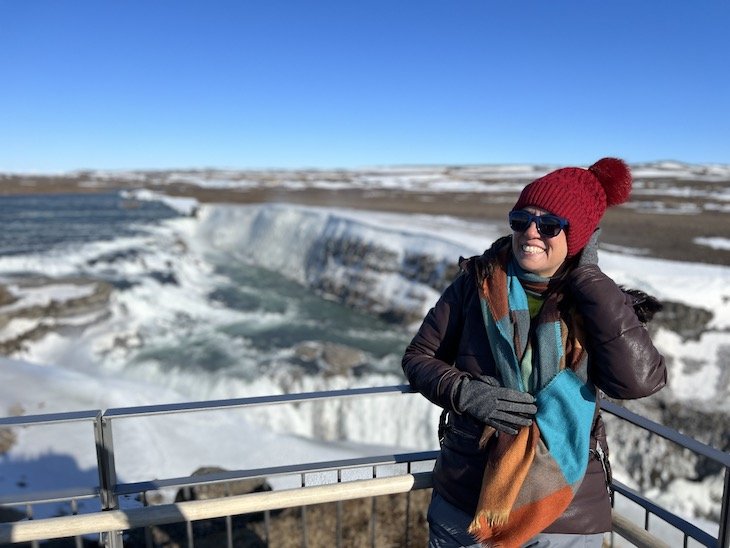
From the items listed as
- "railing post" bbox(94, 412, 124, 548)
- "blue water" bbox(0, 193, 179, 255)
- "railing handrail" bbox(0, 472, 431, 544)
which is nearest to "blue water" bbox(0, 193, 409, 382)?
"blue water" bbox(0, 193, 179, 255)

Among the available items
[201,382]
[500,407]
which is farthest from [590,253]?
[201,382]

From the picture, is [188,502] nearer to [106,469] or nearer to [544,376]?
[106,469]

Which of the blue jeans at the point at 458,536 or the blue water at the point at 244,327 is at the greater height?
the blue jeans at the point at 458,536

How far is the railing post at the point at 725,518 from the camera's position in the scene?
1.92 metres

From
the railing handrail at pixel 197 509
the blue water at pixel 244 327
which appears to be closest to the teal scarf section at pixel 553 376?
the railing handrail at pixel 197 509

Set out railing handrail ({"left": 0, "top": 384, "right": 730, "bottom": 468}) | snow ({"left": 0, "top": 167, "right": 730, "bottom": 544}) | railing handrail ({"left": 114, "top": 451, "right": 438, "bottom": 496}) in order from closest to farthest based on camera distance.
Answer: railing handrail ({"left": 0, "top": 384, "right": 730, "bottom": 468})
railing handrail ({"left": 114, "top": 451, "right": 438, "bottom": 496})
snow ({"left": 0, "top": 167, "right": 730, "bottom": 544})

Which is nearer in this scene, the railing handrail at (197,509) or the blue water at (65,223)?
the railing handrail at (197,509)

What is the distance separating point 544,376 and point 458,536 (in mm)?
696

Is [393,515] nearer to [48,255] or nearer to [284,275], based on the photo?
[284,275]

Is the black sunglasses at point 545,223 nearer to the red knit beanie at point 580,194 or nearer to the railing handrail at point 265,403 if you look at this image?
the red knit beanie at point 580,194

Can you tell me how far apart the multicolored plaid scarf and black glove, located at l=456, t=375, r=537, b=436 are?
3 centimetres

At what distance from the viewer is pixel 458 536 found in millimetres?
1932

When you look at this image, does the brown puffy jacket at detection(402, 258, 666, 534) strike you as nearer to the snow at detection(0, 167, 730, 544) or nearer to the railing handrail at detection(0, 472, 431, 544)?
the railing handrail at detection(0, 472, 431, 544)

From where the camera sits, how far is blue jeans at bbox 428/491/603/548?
5.89 feet
